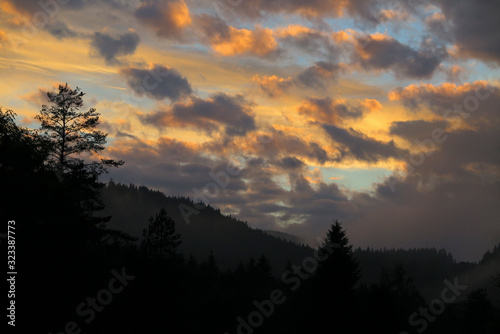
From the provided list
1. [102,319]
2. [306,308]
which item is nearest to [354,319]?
[306,308]

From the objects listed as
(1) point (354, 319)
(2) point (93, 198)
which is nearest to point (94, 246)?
(2) point (93, 198)

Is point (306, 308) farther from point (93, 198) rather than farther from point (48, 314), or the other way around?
point (48, 314)

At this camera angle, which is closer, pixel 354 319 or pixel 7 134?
pixel 7 134

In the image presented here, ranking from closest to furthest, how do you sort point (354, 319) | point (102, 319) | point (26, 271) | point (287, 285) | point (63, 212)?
point (26, 271) < point (63, 212) < point (102, 319) < point (354, 319) < point (287, 285)

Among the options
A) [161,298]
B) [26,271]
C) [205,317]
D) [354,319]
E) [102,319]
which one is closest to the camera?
[26,271]

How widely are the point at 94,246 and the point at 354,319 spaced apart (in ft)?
65.4

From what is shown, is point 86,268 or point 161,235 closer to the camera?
point 86,268

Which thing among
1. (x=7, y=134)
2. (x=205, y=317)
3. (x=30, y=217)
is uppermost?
(x=7, y=134)

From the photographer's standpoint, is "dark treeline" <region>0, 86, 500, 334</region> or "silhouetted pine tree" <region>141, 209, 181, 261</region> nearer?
"dark treeline" <region>0, 86, 500, 334</region>

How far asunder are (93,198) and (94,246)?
400 centimetres

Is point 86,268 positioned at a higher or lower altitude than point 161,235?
lower

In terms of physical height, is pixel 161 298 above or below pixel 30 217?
below

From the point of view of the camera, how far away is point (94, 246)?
1251 inches

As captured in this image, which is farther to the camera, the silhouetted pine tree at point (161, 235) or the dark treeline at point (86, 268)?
the silhouetted pine tree at point (161, 235)
